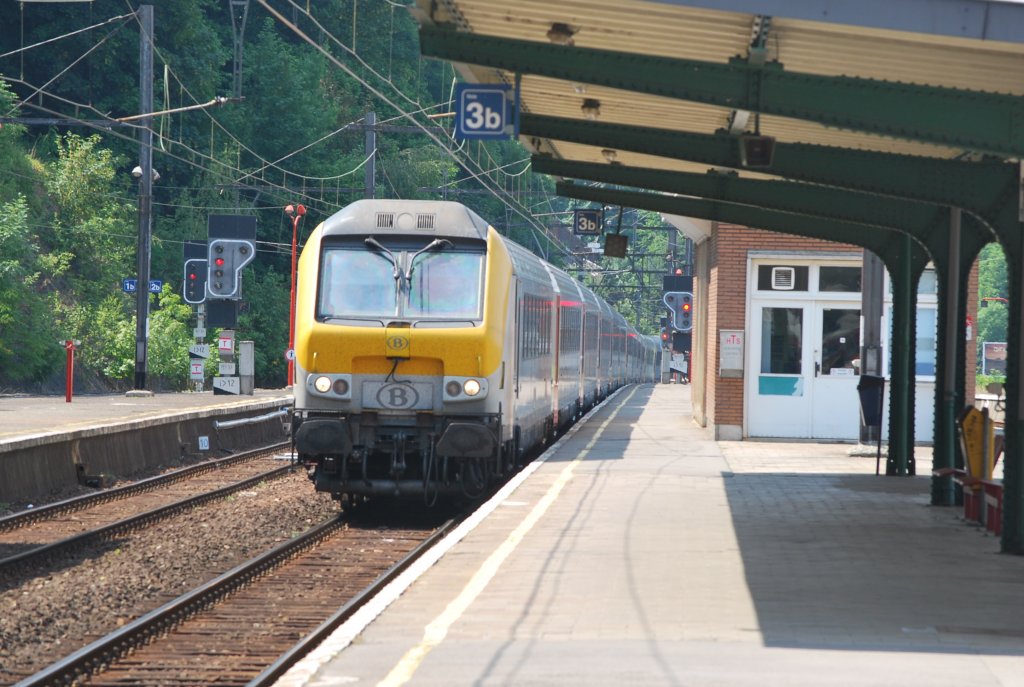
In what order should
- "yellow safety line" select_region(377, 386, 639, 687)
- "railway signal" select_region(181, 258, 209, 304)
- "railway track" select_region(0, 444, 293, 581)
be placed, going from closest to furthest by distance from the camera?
1. "yellow safety line" select_region(377, 386, 639, 687)
2. "railway track" select_region(0, 444, 293, 581)
3. "railway signal" select_region(181, 258, 209, 304)

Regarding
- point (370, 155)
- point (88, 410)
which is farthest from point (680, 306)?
point (88, 410)

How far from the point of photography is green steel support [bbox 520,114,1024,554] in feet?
38.5

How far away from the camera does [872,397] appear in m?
19.9

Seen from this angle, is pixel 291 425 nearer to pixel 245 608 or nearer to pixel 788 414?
pixel 245 608

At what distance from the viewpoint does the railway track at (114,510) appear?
45.8ft

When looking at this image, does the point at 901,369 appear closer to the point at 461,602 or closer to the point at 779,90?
the point at 779,90

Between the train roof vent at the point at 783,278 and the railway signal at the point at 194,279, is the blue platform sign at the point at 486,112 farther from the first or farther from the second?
the railway signal at the point at 194,279

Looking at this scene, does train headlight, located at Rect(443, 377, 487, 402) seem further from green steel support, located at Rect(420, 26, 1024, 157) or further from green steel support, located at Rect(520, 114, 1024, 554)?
green steel support, located at Rect(420, 26, 1024, 157)

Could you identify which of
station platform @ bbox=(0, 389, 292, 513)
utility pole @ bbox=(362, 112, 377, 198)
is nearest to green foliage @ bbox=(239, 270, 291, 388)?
utility pole @ bbox=(362, 112, 377, 198)

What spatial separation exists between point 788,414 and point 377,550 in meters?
11.5

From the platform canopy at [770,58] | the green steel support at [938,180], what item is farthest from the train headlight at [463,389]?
the platform canopy at [770,58]

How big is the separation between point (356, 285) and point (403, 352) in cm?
97

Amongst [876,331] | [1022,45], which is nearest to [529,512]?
[1022,45]

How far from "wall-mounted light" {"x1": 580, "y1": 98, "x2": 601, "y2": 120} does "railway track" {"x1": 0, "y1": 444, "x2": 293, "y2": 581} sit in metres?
6.08
